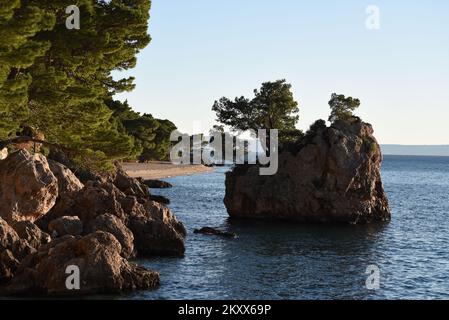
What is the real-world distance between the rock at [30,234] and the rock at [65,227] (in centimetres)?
278

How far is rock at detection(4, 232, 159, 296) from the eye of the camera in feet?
84.3

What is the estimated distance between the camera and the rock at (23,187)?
3241 centimetres

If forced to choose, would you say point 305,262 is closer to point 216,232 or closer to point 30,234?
point 216,232

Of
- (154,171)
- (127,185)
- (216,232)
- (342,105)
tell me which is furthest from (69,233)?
(154,171)

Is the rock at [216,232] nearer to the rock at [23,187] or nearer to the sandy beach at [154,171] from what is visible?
the rock at [23,187]

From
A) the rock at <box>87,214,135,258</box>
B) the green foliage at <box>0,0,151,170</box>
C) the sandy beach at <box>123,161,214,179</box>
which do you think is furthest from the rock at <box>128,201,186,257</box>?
the sandy beach at <box>123,161,214,179</box>

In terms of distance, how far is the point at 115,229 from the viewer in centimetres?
3441

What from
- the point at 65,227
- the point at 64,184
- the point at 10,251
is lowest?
the point at 10,251

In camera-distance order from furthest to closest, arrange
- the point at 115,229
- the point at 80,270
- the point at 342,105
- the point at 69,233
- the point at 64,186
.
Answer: the point at 342,105
the point at 64,186
the point at 115,229
the point at 69,233
the point at 80,270

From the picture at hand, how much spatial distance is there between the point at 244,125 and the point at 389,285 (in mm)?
42118

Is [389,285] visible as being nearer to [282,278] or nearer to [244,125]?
[282,278]

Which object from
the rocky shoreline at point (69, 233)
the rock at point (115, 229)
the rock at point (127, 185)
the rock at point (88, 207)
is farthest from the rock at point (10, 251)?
the rock at point (127, 185)

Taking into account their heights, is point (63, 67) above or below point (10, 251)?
above

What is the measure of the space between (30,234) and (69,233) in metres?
3.74
